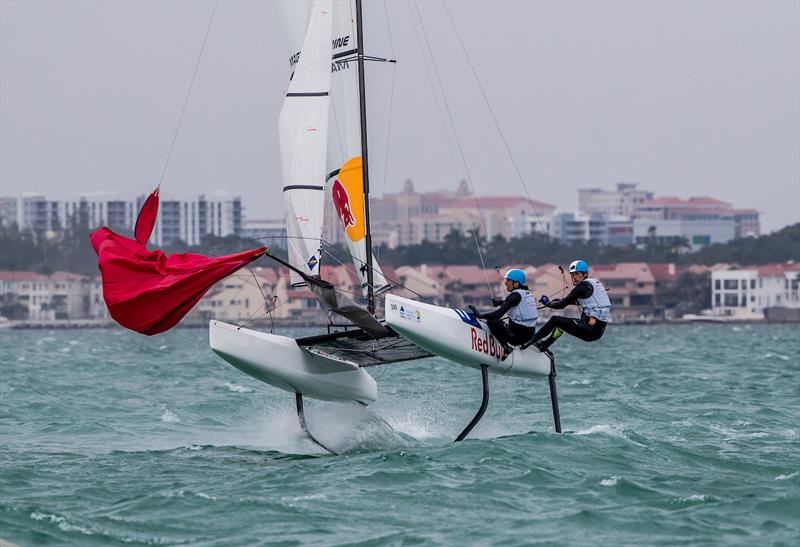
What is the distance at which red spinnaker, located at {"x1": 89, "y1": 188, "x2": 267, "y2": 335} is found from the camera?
10.8 metres

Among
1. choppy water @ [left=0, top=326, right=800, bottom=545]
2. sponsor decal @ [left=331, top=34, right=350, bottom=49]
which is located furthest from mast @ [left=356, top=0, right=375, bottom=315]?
choppy water @ [left=0, top=326, right=800, bottom=545]

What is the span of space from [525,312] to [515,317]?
0.30ft

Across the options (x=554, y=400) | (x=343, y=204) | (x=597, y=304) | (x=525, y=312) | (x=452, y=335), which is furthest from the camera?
(x=343, y=204)

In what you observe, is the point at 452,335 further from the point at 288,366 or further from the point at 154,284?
the point at 154,284

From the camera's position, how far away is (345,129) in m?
12.3

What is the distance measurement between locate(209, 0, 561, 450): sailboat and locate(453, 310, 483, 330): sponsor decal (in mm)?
11

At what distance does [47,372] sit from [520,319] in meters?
15.3

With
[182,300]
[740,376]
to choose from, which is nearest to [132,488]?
[182,300]

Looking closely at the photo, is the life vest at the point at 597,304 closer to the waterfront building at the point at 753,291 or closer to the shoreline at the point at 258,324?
the shoreline at the point at 258,324

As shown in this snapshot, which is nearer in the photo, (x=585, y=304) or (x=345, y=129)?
(x=585, y=304)

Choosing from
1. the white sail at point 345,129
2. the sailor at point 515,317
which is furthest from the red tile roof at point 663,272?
the sailor at point 515,317

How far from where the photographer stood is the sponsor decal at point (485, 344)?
449 inches

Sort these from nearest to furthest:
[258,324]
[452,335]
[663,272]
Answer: [452,335], [258,324], [663,272]

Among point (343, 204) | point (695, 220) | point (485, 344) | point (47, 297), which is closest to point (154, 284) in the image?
point (343, 204)
